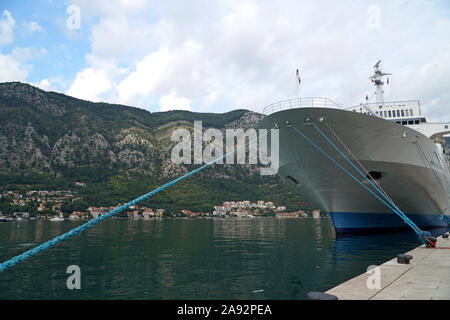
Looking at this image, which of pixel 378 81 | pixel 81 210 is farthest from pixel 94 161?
pixel 378 81

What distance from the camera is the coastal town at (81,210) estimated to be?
109 metres

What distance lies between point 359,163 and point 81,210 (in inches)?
4427

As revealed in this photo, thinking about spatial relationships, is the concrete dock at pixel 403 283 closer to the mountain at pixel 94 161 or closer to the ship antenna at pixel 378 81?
the ship antenna at pixel 378 81

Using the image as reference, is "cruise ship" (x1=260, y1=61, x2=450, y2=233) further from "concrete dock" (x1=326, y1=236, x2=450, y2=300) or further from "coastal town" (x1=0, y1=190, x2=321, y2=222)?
"coastal town" (x1=0, y1=190, x2=321, y2=222)

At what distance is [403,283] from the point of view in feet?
25.6

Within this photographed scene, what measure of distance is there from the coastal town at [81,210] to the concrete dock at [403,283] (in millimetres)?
104924

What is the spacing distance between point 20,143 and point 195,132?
3131 inches

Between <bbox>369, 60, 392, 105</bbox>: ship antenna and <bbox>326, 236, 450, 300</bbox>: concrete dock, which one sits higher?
<bbox>369, 60, 392, 105</bbox>: ship antenna

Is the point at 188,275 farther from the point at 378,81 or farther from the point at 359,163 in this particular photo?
the point at 378,81

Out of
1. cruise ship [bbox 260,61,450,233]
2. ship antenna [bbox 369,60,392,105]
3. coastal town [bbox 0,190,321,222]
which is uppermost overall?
ship antenna [bbox 369,60,392,105]

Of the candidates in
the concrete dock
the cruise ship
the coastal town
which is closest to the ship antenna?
the cruise ship

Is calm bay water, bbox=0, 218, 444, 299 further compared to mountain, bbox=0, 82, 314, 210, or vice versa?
mountain, bbox=0, 82, 314, 210

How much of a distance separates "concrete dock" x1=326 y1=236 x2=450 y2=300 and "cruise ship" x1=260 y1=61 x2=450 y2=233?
8277 millimetres

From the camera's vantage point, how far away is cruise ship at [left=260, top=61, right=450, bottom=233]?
741 inches
